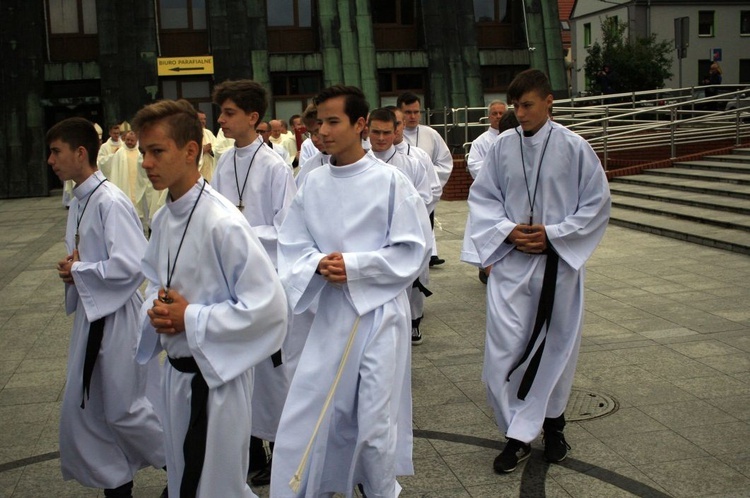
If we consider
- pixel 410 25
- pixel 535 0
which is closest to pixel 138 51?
pixel 410 25

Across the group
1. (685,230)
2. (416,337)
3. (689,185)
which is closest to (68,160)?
(416,337)

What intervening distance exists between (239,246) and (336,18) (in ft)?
86.1

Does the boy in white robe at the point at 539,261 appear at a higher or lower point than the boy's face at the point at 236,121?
lower

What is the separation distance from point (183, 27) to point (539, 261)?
82.7ft

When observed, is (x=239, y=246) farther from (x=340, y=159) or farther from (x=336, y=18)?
(x=336, y=18)

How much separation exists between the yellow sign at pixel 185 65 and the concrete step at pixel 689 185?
14.2 meters

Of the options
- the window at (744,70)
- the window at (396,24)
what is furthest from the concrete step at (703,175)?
the window at (744,70)

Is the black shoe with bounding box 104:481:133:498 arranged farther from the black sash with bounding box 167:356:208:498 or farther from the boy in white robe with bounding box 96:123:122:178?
the boy in white robe with bounding box 96:123:122:178

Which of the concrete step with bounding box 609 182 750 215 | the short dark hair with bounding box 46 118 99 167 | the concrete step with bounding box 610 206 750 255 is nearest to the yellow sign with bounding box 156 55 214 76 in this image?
the concrete step with bounding box 609 182 750 215

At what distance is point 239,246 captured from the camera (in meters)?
3.77

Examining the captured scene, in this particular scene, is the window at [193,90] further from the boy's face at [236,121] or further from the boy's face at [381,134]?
the boy's face at [236,121]

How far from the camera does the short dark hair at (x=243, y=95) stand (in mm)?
6008

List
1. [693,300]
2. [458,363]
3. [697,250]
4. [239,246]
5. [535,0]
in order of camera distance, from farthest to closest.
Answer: [535,0], [697,250], [693,300], [458,363], [239,246]

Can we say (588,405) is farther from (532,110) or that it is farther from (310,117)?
(310,117)
